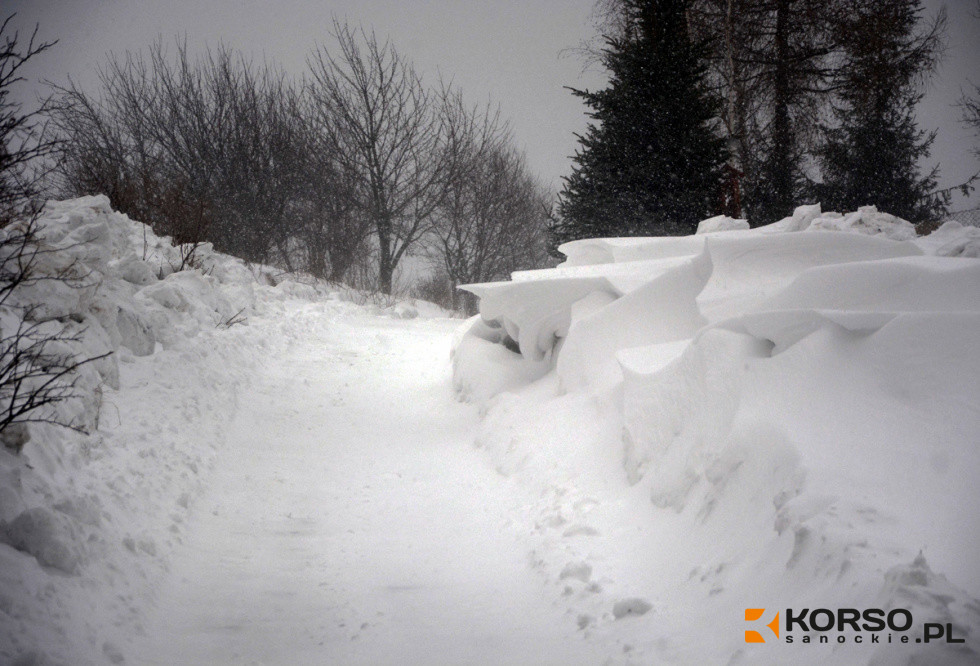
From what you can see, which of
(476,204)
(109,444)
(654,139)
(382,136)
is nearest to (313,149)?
(382,136)

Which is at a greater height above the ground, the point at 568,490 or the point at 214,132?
the point at 214,132

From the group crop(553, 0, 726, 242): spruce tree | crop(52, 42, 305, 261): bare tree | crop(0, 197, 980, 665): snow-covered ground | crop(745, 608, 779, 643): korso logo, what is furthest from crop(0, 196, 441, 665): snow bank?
crop(52, 42, 305, 261): bare tree

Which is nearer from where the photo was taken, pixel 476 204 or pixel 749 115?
pixel 749 115

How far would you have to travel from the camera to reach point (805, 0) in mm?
13914

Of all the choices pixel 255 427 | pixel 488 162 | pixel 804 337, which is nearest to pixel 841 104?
pixel 488 162

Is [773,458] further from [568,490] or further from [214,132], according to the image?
[214,132]

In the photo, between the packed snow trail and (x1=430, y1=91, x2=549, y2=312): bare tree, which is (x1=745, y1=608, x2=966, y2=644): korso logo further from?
(x1=430, y1=91, x2=549, y2=312): bare tree

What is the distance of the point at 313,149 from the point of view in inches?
708

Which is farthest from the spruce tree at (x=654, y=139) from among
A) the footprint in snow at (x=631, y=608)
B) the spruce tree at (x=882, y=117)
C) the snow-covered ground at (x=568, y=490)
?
the footprint in snow at (x=631, y=608)

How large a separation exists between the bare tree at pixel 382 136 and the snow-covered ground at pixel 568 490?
490 inches

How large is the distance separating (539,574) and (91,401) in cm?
328

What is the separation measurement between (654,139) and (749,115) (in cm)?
672

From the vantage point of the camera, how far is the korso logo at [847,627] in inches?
64.8

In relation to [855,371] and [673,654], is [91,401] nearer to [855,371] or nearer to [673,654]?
[673,654]
